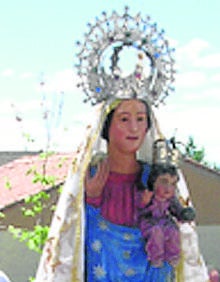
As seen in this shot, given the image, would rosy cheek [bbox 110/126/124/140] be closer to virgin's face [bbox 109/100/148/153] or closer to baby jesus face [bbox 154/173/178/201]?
virgin's face [bbox 109/100/148/153]

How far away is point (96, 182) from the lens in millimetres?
4223

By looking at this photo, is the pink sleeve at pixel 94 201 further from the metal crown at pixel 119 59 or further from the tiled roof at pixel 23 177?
the tiled roof at pixel 23 177

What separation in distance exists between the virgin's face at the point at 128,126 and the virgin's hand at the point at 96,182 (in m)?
0.14

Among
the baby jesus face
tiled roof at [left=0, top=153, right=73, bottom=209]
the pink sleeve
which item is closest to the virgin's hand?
the pink sleeve

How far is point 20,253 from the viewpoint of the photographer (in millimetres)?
12086

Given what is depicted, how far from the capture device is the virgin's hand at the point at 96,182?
4.22m

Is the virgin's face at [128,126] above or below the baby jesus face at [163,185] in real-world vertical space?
above

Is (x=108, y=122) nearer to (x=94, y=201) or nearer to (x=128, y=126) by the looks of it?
(x=128, y=126)

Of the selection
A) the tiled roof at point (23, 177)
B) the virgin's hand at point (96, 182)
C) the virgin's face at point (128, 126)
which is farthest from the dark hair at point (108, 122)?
the tiled roof at point (23, 177)

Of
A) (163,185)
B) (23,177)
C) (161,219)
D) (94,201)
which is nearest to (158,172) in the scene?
(163,185)

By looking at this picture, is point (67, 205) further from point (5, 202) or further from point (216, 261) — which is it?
point (216, 261)

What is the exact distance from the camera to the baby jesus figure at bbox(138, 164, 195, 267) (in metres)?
4.17

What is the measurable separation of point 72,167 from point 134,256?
1.61 feet

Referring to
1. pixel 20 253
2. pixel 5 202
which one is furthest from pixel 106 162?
pixel 20 253
